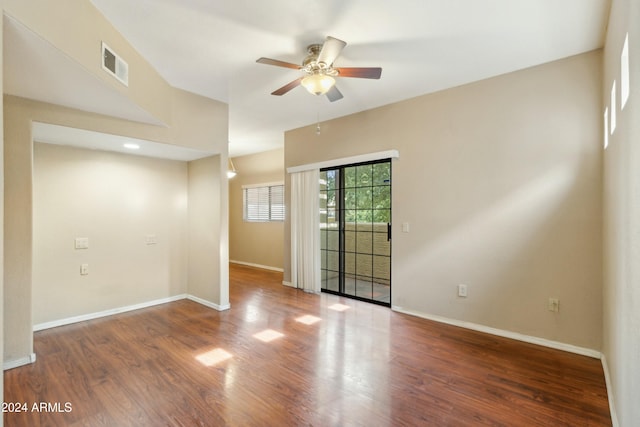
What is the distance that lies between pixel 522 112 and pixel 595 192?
1.02 meters

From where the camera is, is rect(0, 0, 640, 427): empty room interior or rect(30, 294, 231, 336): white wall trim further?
rect(30, 294, 231, 336): white wall trim

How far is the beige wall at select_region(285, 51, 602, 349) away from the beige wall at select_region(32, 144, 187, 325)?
321 centimetres

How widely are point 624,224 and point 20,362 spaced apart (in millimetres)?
4525

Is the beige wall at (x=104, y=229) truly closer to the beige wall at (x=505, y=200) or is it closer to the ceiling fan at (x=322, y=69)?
the ceiling fan at (x=322, y=69)

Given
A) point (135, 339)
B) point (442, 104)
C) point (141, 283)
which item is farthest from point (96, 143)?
point (442, 104)

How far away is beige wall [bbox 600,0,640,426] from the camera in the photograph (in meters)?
1.32

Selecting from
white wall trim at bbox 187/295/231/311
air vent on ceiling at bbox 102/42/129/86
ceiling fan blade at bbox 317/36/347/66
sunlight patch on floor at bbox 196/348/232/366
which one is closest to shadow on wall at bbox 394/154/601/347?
ceiling fan blade at bbox 317/36/347/66

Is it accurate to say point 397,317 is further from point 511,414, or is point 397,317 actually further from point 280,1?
point 280,1

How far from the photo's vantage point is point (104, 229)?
387 centimetres

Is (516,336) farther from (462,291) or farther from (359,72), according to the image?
(359,72)

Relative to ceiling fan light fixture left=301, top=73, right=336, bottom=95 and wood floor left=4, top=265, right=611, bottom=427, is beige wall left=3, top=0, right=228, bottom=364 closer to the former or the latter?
wood floor left=4, top=265, right=611, bottom=427

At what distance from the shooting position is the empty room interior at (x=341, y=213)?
2039 millimetres

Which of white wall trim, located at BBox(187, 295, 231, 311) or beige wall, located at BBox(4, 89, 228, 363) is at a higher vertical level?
beige wall, located at BBox(4, 89, 228, 363)

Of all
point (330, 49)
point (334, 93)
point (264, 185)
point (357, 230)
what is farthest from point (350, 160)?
point (264, 185)
